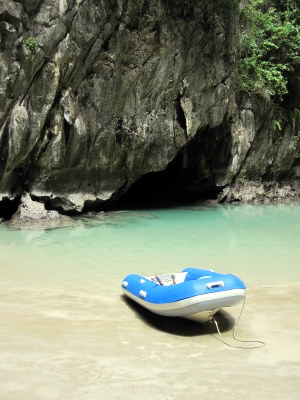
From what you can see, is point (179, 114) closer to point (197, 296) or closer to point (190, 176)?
point (190, 176)

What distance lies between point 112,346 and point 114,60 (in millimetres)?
9704

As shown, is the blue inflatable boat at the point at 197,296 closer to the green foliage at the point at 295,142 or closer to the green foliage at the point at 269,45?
the green foliage at the point at 269,45

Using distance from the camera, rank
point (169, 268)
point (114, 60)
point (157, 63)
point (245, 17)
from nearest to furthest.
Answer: point (169, 268) < point (114, 60) < point (157, 63) < point (245, 17)

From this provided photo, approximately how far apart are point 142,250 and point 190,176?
931 centimetres

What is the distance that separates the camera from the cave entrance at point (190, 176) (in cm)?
1603

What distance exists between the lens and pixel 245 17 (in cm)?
1516

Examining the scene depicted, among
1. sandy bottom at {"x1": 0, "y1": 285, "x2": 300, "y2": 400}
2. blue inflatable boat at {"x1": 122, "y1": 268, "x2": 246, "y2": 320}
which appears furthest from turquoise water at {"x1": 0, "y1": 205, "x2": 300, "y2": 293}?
blue inflatable boat at {"x1": 122, "y1": 268, "x2": 246, "y2": 320}

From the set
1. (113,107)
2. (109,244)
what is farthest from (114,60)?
(109,244)

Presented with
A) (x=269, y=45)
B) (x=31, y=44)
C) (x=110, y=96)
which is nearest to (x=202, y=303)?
(x=31, y=44)

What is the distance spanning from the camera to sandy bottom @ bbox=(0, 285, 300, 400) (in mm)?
2826

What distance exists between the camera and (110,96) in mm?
12156

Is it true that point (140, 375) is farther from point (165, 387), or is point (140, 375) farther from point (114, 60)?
point (114, 60)

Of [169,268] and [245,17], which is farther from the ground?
[245,17]

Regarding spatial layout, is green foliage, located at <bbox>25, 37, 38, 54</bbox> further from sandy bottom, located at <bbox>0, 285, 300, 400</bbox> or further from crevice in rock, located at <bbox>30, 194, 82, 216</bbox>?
sandy bottom, located at <bbox>0, 285, 300, 400</bbox>
